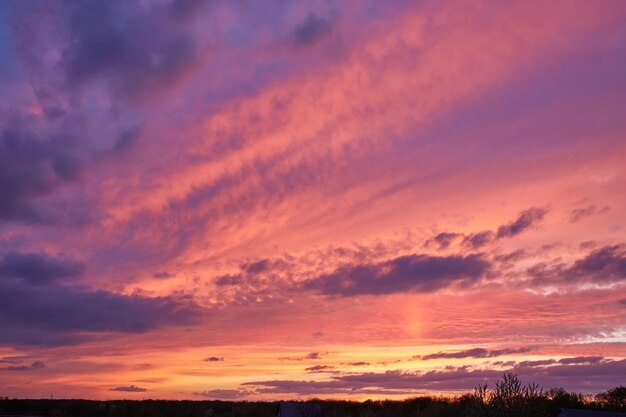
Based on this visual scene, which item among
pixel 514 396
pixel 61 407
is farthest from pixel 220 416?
pixel 514 396

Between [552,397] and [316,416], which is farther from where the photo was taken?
[552,397]

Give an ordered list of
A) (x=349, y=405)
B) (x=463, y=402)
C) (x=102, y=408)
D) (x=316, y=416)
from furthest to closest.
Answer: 1. (x=349, y=405)
2. (x=102, y=408)
3. (x=463, y=402)
4. (x=316, y=416)

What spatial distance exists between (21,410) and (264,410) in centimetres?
2421

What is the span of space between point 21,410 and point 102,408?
7758 mm

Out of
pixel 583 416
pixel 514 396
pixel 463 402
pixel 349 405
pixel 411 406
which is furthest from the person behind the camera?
pixel 349 405

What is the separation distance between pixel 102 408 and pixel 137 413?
4.11 metres

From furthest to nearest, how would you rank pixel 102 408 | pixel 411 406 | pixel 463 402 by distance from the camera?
pixel 411 406
pixel 102 408
pixel 463 402

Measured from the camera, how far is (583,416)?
4378 cm

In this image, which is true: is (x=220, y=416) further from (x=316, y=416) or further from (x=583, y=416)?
(x=583, y=416)

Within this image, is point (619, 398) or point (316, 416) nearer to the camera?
point (316, 416)

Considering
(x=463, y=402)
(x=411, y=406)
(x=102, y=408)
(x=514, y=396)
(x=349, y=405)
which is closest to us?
(x=514, y=396)

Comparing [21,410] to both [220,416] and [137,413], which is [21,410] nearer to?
[137,413]

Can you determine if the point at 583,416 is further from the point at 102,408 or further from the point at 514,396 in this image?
the point at 102,408

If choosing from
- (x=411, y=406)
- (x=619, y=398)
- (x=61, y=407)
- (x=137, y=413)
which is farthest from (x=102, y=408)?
(x=619, y=398)
